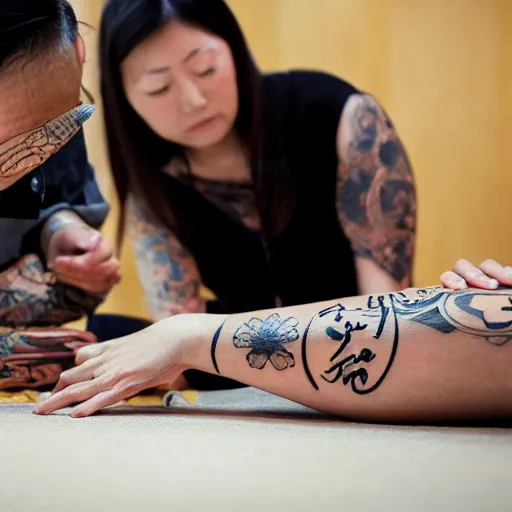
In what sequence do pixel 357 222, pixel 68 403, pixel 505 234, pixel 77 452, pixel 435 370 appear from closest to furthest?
pixel 77 452, pixel 435 370, pixel 68 403, pixel 357 222, pixel 505 234

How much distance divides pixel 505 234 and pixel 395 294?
984 mm

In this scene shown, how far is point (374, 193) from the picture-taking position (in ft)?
5.46

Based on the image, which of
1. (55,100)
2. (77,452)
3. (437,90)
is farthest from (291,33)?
(77,452)

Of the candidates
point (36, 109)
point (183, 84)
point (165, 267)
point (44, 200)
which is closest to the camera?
point (36, 109)

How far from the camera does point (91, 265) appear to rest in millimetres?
1543

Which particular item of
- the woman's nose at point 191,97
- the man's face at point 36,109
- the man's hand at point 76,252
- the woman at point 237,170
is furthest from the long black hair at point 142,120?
the man's face at point 36,109

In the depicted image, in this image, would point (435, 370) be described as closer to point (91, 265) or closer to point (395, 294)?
point (395, 294)

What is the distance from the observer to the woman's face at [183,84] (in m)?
1.58

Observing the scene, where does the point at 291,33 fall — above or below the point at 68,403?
above

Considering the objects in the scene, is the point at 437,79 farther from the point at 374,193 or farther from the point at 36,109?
the point at 36,109

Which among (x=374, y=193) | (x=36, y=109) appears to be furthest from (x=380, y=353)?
(x=374, y=193)

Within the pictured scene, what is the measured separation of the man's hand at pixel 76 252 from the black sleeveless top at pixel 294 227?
10.5 inches

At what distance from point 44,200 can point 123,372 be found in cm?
53

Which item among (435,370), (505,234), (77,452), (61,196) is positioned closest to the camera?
(77,452)
